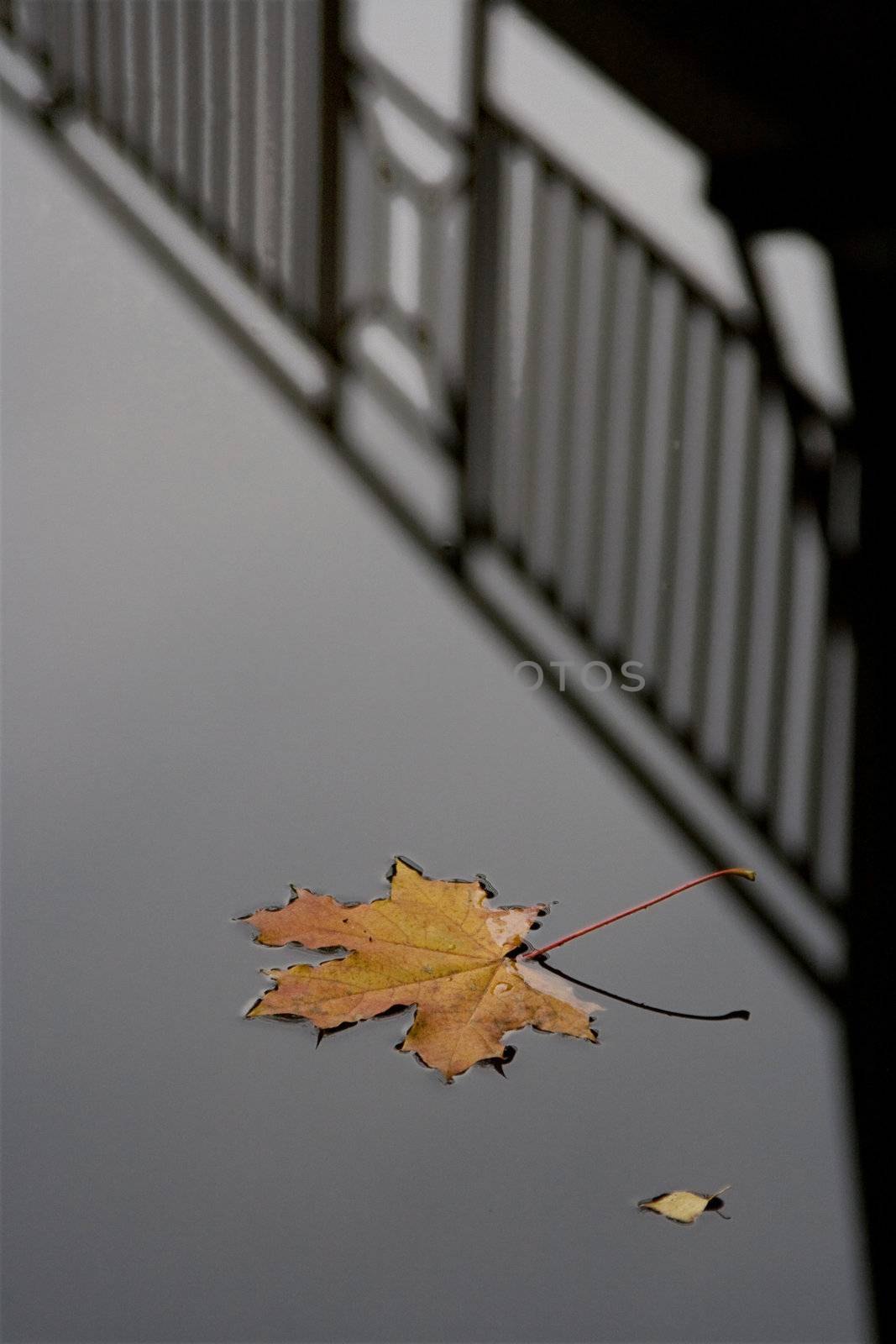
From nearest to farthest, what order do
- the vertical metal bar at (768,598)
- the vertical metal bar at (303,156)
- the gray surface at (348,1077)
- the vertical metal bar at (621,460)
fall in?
the gray surface at (348,1077)
the vertical metal bar at (768,598)
the vertical metal bar at (621,460)
the vertical metal bar at (303,156)

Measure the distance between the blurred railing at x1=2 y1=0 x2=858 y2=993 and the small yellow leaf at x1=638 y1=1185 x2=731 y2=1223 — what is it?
0.60m

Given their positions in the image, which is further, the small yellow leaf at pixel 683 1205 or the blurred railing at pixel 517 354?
the blurred railing at pixel 517 354

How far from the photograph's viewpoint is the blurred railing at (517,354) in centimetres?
162

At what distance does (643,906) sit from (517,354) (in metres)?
0.89

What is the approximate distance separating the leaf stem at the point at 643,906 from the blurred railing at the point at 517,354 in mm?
146

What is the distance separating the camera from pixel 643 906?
133 centimetres

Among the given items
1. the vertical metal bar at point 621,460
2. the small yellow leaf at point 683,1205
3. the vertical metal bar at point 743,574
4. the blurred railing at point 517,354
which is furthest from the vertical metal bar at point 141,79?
the small yellow leaf at point 683,1205

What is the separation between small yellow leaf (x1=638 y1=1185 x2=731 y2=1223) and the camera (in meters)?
1.00

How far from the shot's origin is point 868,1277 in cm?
98

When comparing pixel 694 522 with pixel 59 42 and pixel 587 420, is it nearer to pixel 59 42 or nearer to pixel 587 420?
pixel 587 420

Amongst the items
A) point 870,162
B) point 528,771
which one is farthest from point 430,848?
point 870,162

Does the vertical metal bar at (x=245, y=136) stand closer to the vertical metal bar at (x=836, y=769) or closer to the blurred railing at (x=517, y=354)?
the blurred railing at (x=517, y=354)

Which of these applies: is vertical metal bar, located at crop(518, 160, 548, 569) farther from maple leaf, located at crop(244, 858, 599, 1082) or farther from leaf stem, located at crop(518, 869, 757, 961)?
maple leaf, located at crop(244, 858, 599, 1082)

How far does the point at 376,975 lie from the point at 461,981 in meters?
0.09
